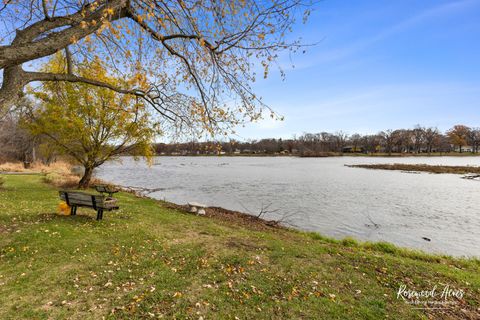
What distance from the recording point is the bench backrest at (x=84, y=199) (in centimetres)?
846

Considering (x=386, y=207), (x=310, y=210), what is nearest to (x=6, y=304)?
(x=310, y=210)

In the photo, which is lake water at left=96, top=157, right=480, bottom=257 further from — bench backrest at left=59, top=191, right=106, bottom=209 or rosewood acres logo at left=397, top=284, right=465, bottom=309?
bench backrest at left=59, top=191, right=106, bottom=209

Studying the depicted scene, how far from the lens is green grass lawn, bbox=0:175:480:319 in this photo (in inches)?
162

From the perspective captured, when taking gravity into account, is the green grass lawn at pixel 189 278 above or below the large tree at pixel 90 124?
below

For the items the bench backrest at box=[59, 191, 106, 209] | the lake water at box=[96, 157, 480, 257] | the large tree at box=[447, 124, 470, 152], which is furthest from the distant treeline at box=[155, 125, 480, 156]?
the bench backrest at box=[59, 191, 106, 209]

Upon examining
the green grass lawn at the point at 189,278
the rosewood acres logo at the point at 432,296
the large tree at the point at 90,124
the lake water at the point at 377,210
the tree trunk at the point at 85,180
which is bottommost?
the lake water at the point at 377,210

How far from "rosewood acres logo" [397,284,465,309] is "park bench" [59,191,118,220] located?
317 inches

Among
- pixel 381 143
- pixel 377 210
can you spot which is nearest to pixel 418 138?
pixel 381 143

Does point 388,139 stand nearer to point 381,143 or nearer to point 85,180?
point 381,143

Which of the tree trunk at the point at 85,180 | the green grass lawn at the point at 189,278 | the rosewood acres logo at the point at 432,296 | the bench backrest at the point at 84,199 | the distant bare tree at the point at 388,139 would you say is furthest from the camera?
the distant bare tree at the point at 388,139

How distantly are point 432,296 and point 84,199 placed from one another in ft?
30.5

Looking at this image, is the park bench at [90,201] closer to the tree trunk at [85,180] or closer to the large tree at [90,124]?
the large tree at [90,124]

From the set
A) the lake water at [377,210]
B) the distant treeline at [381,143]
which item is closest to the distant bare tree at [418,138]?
the distant treeline at [381,143]

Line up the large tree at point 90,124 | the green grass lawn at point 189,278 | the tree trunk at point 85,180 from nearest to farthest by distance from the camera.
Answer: the green grass lawn at point 189,278
the large tree at point 90,124
the tree trunk at point 85,180
